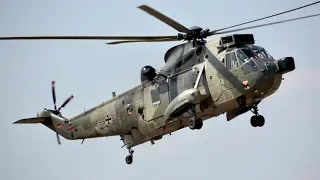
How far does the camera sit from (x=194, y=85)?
2661cm

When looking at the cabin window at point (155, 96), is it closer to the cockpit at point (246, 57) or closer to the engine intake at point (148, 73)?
the engine intake at point (148, 73)

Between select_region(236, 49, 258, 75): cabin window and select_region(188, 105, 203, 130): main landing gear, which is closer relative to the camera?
select_region(236, 49, 258, 75): cabin window

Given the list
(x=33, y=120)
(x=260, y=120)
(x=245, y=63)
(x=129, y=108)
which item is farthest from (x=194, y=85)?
(x=33, y=120)

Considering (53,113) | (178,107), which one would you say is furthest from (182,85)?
(53,113)

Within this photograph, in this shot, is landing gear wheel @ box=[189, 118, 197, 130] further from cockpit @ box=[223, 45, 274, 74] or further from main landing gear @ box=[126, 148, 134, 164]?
main landing gear @ box=[126, 148, 134, 164]

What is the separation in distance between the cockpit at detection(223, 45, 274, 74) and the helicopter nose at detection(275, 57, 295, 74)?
0.71 meters

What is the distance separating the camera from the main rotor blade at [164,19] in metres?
23.9

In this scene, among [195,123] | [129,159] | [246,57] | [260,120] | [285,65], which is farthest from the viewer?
[129,159]

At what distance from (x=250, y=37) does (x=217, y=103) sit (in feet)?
9.48

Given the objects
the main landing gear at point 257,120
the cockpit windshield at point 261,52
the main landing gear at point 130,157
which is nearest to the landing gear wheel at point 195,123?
the main landing gear at point 257,120

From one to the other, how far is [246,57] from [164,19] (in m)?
3.41

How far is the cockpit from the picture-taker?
82.1 ft

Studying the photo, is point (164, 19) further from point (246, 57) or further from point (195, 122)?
point (195, 122)

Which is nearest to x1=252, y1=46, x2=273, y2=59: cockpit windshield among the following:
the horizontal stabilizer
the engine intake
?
the engine intake
